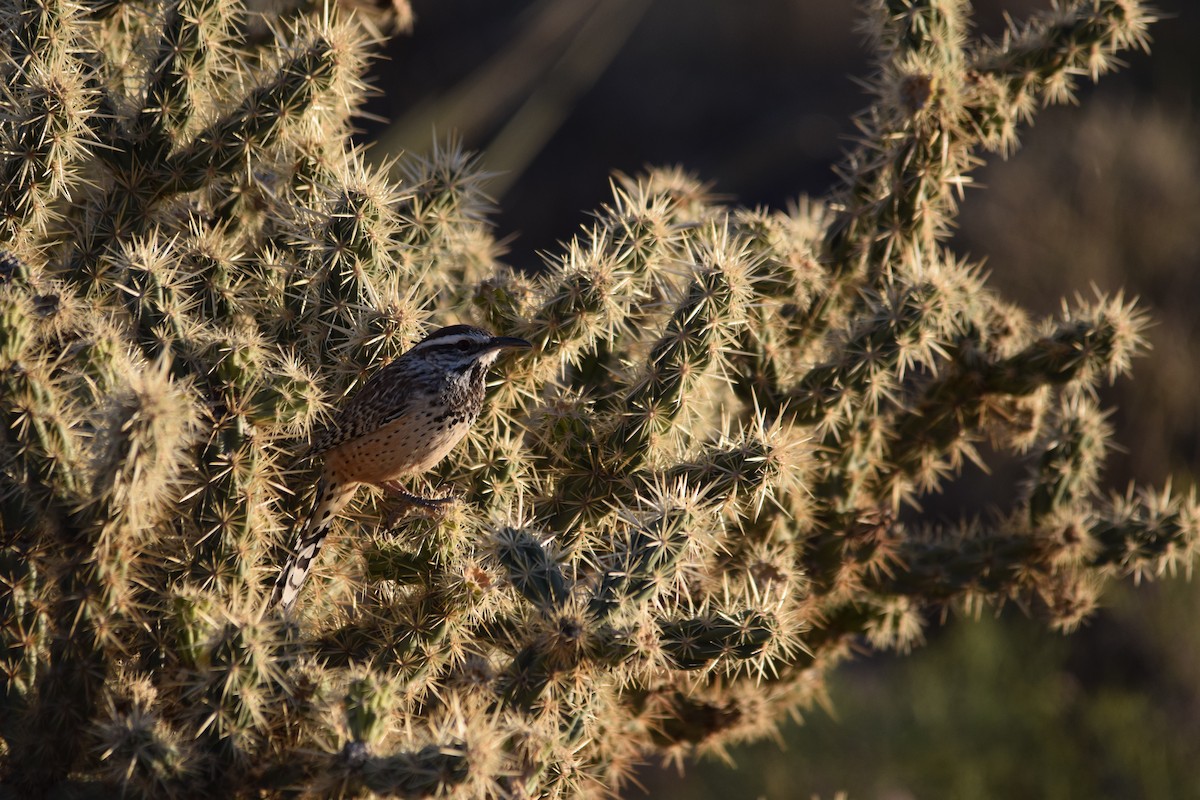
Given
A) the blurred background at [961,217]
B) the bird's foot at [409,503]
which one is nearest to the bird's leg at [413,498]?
the bird's foot at [409,503]

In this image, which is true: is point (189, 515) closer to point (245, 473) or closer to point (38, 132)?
point (245, 473)

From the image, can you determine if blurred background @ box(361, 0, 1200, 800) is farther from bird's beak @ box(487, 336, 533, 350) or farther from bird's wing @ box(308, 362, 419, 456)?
bird's wing @ box(308, 362, 419, 456)

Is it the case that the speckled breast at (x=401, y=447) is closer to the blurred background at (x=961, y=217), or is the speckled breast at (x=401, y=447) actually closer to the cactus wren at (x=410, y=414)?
the cactus wren at (x=410, y=414)

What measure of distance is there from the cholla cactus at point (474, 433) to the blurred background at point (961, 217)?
0.55m

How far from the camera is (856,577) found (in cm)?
→ 313

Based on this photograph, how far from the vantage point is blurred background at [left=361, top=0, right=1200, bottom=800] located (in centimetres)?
573

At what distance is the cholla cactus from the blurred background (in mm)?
545

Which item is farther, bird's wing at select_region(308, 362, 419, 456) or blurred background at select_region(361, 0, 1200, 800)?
blurred background at select_region(361, 0, 1200, 800)

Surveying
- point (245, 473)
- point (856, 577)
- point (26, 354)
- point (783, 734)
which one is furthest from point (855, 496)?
point (783, 734)

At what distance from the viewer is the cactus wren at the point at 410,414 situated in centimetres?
269

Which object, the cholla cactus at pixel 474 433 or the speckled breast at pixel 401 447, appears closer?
the cholla cactus at pixel 474 433

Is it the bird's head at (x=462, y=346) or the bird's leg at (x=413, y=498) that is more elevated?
the bird's head at (x=462, y=346)

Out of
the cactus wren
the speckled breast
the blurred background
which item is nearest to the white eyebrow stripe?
the cactus wren

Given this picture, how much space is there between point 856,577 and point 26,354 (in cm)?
222
